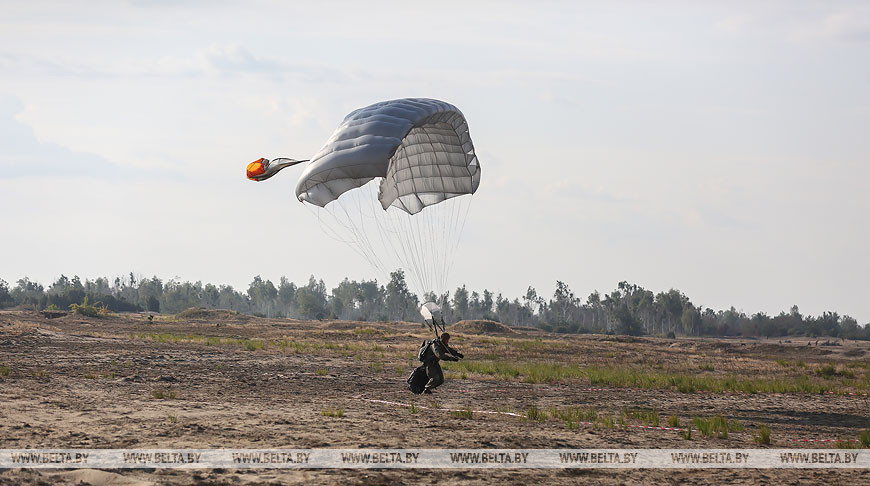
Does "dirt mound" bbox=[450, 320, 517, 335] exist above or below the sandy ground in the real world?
above

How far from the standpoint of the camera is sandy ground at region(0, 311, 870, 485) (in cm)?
1091

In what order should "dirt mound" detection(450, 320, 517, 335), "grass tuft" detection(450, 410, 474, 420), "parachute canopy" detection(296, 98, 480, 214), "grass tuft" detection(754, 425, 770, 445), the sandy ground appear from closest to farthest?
the sandy ground
"grass tuft" detection(754, 425, 770, 445)
"grass tuft" detection(450, 410, 474, 420)
"parachute canopy" detection(296, 98, 480, 214)
"dirt mound" detection(450, 320, 517, 335)

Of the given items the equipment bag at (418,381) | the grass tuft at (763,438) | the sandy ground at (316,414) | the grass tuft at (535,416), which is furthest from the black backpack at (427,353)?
the grass tuft at (763,438)

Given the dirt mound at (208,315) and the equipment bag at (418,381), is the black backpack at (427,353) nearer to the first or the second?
the equipment bag at (418,381)

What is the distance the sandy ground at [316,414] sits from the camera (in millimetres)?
10914

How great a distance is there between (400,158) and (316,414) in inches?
373

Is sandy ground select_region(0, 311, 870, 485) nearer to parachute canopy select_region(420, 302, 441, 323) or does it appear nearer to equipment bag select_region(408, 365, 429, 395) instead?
equipment bag select_region(408, 365, 429, 395)

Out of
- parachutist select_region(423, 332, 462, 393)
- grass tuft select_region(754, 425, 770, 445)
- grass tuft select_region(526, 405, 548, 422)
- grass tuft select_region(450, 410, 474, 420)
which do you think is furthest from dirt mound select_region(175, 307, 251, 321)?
grass tuft select_region(754, 425, 770, 445)

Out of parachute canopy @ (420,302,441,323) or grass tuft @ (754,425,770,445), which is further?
parachute canopy @ (420,302,441,323)

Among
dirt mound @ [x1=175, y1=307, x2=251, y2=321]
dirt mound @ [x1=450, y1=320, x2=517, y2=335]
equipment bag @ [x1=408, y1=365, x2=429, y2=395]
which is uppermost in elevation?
dirt mound @ [x1=175, y1=307, x2=251, y2=321]

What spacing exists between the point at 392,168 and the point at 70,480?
587 inches

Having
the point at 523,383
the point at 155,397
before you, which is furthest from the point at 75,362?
the point at 523,383

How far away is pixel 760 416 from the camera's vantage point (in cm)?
1811

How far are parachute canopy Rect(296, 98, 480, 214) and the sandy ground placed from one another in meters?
4.94
